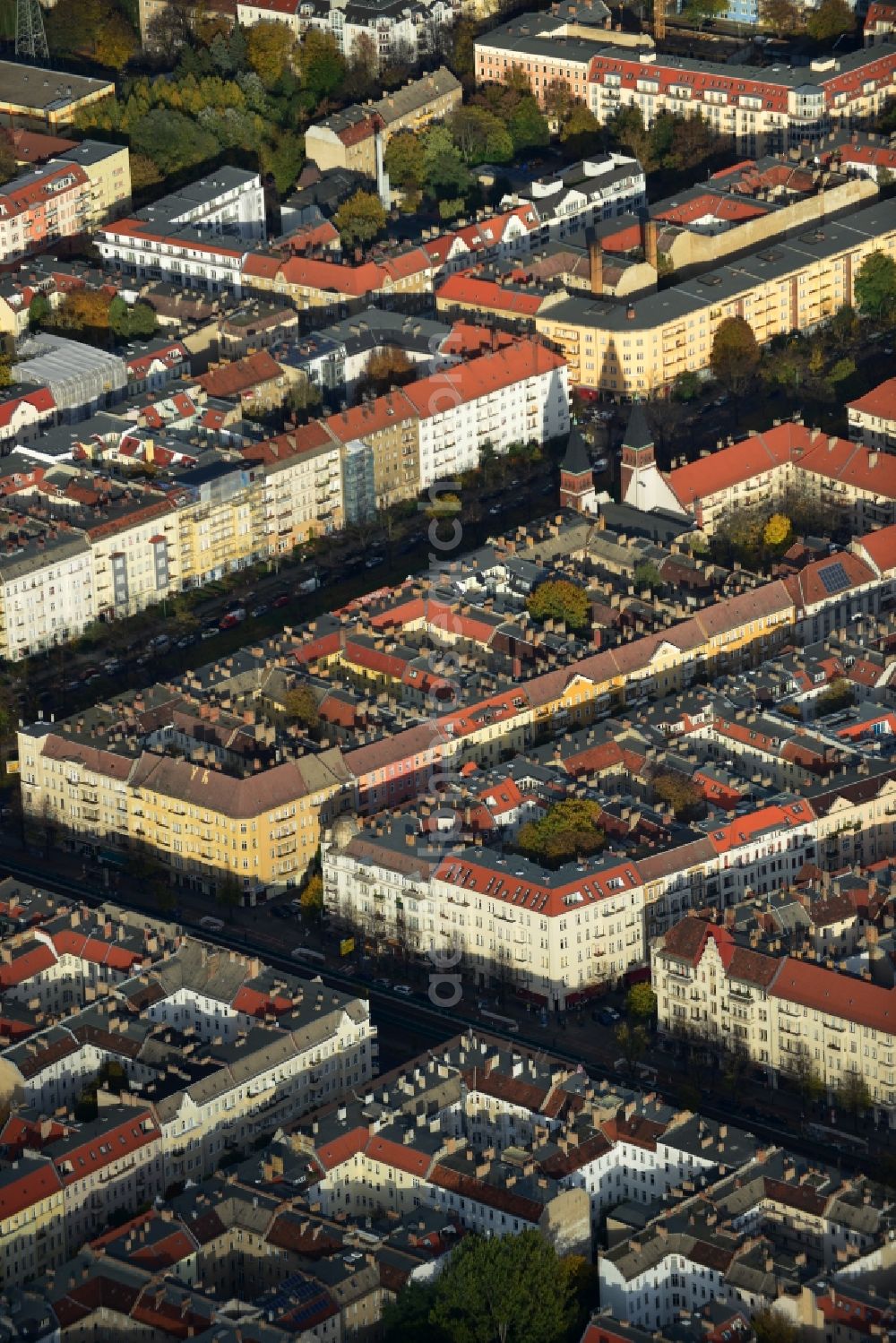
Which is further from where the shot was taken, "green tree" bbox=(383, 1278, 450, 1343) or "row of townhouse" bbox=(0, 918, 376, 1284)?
"row of townhouse" bbox=(0, 918, 376, 1284)

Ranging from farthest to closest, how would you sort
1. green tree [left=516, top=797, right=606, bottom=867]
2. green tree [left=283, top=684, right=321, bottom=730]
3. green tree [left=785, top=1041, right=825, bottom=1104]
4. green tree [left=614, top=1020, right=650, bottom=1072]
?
green tree [left=283, top=684, right=321, bottom=730] → green tree [left=516, top=797, right=606, bottom=867] → green tree [left=614, top=1020, right=650, bottom=1072] → green tree [left=785, top=1041, right=825, bottom=1104]

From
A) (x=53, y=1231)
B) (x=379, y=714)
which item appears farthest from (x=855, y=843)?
(x=53, y=1231)

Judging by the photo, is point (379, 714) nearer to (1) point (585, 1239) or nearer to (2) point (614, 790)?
(2) point (614, 790)

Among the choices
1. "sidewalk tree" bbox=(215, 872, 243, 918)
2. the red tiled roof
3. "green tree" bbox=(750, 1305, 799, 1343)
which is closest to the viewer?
"green tree" bbox=(750, 1305, 799, 1343)

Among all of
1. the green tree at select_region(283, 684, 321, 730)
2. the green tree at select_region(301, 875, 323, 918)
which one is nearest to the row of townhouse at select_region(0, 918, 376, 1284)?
the green tree at select_region(301, 875, 323, 918)

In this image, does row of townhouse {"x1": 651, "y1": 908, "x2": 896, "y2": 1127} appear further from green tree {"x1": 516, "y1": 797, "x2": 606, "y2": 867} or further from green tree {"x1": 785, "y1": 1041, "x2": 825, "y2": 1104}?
green tree {"x1": 516, "y1": 797, "x2": 606, "y2": 867}

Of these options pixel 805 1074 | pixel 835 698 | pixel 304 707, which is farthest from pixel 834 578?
pixel 805 1074
